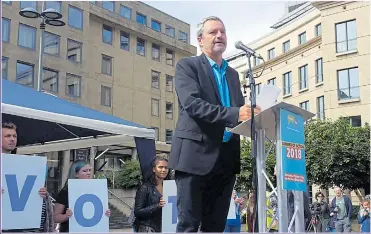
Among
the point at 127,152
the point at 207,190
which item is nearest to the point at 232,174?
the point at 207,190

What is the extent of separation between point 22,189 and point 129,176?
2299cm

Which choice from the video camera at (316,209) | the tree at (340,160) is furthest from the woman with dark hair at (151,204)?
the tree at (340,160)

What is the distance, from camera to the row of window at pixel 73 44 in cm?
3011

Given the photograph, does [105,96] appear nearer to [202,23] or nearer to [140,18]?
[140,18]

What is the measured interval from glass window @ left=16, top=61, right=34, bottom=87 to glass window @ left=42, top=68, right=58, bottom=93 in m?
1.22

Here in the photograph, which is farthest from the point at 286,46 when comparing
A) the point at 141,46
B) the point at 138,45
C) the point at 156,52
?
the point at 138,45

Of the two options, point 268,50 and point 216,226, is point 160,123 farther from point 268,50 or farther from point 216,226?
point 216,226

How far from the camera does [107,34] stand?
3709 centimetres

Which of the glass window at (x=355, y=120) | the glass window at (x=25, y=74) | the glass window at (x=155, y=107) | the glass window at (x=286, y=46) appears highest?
the glass window at (x=286, y=46)

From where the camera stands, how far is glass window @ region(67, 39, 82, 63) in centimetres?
3341

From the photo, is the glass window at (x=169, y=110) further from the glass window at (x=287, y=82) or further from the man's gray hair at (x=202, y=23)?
the man's gray hair at (x=202, y=23)

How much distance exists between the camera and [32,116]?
5465mm

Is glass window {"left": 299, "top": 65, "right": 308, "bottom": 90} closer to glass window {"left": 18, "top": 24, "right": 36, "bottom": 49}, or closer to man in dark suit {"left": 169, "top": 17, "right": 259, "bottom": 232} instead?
glass window {"left": 18, "top": 24, "right": 36, "bottom": 49}

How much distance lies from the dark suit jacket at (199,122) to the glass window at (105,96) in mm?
33793
